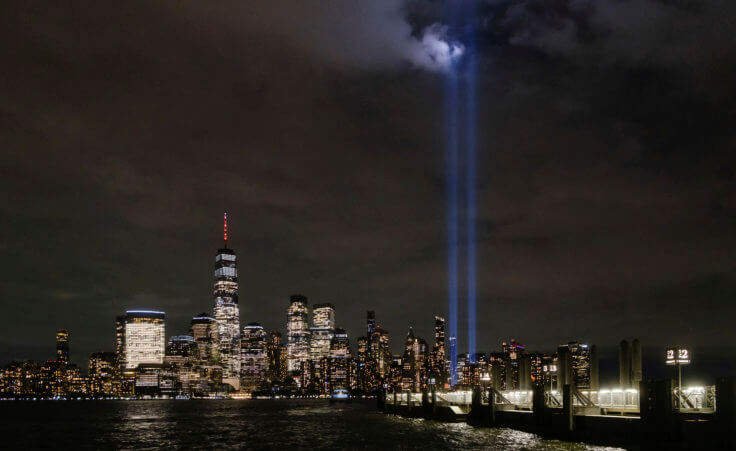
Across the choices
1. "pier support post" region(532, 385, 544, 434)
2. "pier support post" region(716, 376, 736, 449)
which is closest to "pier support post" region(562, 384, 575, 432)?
"pier support post" region(532, 385, 544, 434)

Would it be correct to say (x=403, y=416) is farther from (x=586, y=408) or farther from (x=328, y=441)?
(x=586, y=408)

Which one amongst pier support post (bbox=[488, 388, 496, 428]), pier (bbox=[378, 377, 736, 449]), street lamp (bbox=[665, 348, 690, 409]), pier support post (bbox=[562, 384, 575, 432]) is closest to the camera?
pier (bbox=[378, 377, 736, 449])

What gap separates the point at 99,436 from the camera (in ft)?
316

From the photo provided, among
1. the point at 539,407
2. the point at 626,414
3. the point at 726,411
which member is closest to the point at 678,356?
the point at 626,414

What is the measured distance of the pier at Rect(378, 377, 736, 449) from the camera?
39125 millimetres

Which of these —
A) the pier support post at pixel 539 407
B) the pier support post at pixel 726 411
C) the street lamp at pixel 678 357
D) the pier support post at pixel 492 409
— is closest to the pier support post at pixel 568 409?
the pier support post at pixel 539 407

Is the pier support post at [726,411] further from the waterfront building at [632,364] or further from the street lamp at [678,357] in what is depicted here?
the waterfront building at [632,364]

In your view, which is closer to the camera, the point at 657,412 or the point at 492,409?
the point at 657,412

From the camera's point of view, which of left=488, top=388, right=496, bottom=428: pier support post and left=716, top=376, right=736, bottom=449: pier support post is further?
left=488, top=388, right=496, bottom=428: pier support post

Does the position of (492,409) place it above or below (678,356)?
below

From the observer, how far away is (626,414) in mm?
52344

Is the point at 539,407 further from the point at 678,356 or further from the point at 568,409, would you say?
the point at 678,356

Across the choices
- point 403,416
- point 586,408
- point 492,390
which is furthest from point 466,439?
point 403,416

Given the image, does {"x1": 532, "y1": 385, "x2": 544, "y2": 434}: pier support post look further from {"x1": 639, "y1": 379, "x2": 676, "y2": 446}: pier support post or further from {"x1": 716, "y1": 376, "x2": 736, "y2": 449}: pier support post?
{"x1": 716, "y1": 376, "x2": 736, "y2": 449}: pier support post
